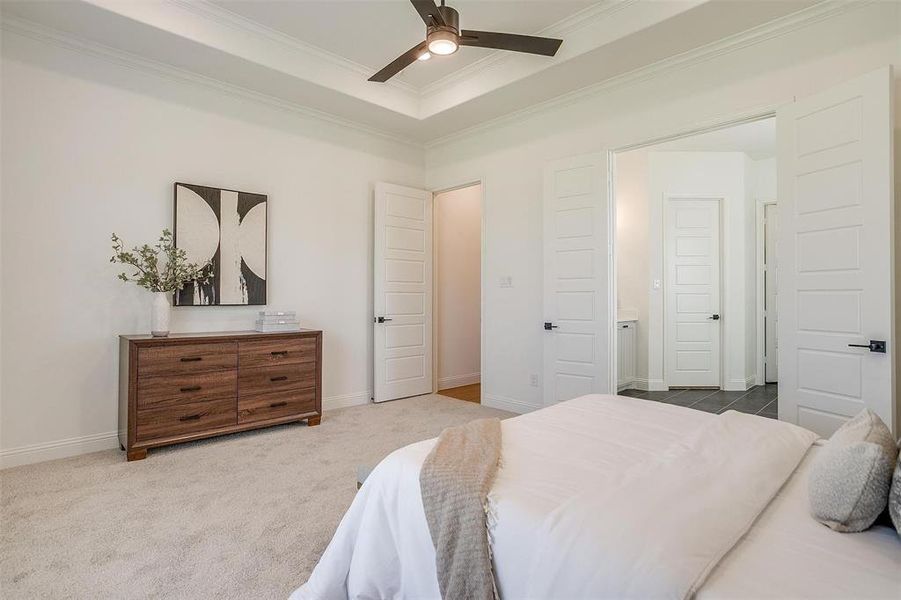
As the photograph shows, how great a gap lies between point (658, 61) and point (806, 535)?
137 inches

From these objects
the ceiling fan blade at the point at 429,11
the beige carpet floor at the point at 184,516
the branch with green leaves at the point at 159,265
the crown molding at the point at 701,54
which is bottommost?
the beige carpet floor at the point at 184,516

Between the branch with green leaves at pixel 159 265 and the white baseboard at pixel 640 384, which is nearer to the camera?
the branch with green leaves at pixel 159 265

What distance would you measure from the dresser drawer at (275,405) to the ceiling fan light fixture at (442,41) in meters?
2.80

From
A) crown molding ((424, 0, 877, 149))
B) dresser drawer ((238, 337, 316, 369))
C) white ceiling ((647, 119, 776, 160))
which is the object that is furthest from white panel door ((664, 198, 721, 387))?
dresser drawer ((238, 337, 316, 369))

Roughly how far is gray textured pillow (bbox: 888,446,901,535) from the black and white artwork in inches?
160

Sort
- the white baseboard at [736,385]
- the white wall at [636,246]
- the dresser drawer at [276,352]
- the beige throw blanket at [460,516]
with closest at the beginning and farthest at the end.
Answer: the beige throw blanket at [460,516] → the dresser drawer at [276,352] → the white baseboard at [736,385] → the white wall at [636,246]

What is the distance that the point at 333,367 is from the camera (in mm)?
4715

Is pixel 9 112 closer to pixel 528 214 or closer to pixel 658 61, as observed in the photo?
pixel 528 214

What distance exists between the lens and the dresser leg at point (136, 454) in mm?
3143

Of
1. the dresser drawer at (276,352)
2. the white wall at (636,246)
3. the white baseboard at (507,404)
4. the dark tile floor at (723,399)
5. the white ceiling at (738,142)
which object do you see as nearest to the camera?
the dresser drawer at (276,352)

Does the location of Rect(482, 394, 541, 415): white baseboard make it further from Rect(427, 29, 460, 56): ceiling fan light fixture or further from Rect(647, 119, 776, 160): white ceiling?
Rect(427, 29, 460, 56): ceiling fan light fixture

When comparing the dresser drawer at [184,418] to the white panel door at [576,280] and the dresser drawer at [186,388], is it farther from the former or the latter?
the white panel door at [576,280]

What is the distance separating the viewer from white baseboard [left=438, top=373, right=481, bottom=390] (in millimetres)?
5812

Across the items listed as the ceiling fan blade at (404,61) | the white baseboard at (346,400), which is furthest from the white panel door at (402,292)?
the ceiling fan blade at (404,61)
